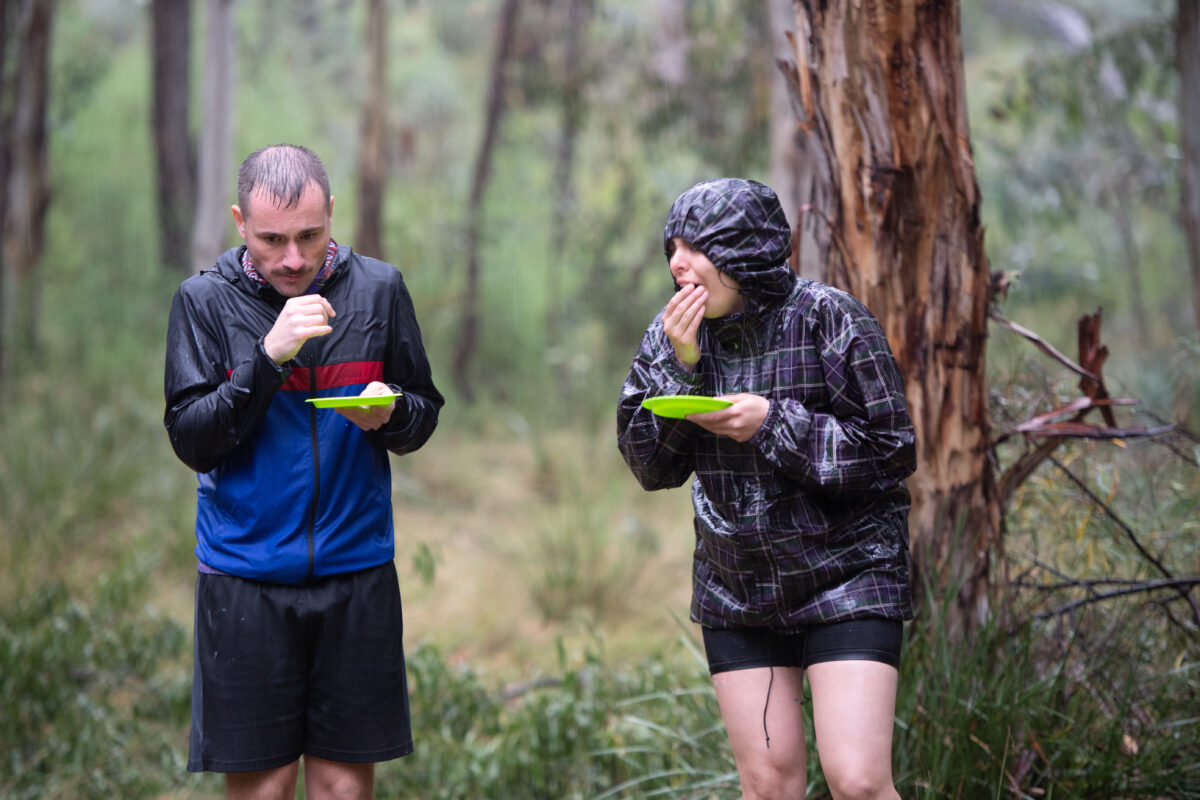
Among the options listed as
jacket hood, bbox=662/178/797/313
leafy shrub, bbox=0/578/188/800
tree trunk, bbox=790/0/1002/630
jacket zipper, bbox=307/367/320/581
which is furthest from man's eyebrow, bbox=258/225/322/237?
leafy shrub, bbox=0/578/188/800

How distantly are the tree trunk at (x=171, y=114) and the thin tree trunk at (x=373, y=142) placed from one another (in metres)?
2.49

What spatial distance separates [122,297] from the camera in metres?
11.6

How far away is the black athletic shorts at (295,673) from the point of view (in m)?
2.49

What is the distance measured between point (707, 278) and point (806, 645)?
82 centimetres

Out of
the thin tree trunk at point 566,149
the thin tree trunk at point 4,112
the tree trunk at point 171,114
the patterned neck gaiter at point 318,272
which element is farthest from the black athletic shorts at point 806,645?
the tree trunk at point 171,114

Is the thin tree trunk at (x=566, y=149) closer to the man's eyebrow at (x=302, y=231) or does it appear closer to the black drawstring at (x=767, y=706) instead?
the man's eyebrow at (x=302, y=231)

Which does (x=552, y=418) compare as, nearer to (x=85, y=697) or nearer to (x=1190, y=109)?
(x=1190, y=109)

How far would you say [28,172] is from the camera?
9.03 meters

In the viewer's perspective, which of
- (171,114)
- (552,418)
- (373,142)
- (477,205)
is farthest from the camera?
(477,205)

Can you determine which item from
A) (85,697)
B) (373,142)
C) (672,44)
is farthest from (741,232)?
(672,44)

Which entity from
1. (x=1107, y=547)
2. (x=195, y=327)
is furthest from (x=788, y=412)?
(x=1107, y=547)

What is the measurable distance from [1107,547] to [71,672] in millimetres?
4262

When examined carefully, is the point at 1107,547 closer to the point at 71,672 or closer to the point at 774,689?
the point at 774,689

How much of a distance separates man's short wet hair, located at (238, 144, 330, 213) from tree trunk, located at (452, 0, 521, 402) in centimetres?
935
